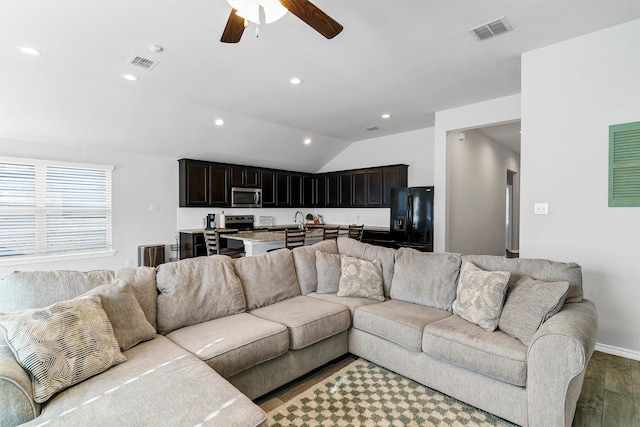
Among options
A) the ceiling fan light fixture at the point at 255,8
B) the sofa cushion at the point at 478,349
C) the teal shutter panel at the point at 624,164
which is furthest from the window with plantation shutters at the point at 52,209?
the teal shutter panel at the point at 624,164

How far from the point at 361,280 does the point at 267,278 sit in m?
0.90

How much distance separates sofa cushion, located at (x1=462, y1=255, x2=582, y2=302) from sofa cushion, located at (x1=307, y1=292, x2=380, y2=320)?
0.99m

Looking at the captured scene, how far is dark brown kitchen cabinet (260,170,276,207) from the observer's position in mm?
7074

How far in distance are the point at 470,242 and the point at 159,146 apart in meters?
5.96

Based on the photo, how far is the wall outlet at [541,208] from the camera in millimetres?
3148

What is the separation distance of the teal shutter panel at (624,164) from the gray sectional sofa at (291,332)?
3.55 feet

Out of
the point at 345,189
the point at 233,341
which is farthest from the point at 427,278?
the point at 345,189

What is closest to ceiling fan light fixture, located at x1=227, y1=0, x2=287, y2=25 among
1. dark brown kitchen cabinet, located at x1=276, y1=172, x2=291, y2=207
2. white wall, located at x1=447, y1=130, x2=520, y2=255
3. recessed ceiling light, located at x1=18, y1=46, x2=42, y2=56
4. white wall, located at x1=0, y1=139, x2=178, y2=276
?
recessed ceiling light, located at x1=18, y1=46, x2=42, y2=56

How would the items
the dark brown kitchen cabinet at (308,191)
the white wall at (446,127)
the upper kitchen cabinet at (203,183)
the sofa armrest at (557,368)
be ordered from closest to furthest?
the sofa armrest at (557,368) < the white wall at (446,127) < the upper kitchen cabinet at (203,183) < the dark brown kitchen cabinet at (308,191)

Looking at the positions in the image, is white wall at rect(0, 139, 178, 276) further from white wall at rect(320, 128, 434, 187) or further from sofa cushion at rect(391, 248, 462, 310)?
sofa cushion at rect(391, 248, 462, 310)

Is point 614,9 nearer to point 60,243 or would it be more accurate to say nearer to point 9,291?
point 9,291

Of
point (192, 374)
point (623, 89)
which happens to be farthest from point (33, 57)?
point (623, 89)

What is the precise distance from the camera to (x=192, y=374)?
1.61m

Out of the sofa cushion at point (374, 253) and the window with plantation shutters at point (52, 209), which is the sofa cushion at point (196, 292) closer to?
the sofa cushion at point (374, 253)
